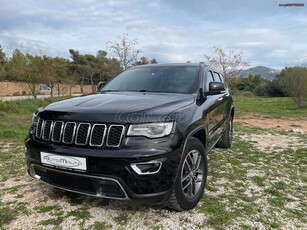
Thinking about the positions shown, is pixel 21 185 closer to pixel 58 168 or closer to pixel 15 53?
pixel 58 168

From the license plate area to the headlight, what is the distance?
488 millimetres

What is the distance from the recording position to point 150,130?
2.39 m

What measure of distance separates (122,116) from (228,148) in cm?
393

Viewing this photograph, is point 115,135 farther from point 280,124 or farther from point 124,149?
point 280,124

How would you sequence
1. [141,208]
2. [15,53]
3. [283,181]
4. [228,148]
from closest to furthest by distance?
[141,208] < [283,181] < [228,148] < [15,53]

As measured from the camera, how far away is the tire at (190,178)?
2.59m

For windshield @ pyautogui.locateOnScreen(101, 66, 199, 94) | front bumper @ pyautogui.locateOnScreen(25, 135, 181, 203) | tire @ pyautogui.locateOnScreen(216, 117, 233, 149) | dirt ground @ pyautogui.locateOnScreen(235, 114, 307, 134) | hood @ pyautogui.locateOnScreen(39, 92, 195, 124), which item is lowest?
→ dirt ground @ pyautogui.locateOnScreen(235, 114, 307, 134)

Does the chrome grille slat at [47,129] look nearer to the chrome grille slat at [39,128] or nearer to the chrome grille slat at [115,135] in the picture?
the chrome grille slat at [39,128]

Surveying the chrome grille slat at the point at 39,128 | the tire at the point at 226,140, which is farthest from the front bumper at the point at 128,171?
the tire at the point at 226,140

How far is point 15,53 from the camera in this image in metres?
41.3

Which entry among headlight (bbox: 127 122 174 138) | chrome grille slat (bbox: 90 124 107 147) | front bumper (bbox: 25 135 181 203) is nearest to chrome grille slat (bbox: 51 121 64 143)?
front bumper (bbox: 25 135 181 203)

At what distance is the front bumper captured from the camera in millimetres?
2301

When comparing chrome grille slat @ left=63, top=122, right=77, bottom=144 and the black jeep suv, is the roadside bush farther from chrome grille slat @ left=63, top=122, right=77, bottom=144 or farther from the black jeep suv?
chrome grille slat @ left=63, top=122, right=77, bottom=144

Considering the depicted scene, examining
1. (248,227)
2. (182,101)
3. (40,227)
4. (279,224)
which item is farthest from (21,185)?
(279,224)
